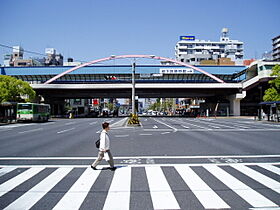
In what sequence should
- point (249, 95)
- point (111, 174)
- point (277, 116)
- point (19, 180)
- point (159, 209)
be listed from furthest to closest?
point (249, 95), point (277, 116), point (111, 174), point (19, 180), point (159, 209)

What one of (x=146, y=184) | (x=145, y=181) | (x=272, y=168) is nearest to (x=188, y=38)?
(x=272, y=168)

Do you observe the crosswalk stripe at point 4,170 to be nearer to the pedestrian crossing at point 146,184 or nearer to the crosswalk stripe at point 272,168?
the pedestrian crossing at point 146,184

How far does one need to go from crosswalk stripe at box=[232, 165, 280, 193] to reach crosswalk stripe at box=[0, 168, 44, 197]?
6509 mm

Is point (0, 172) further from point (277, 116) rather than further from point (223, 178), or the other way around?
point (277, 116)

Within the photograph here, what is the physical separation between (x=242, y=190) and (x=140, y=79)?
56036 millimetres

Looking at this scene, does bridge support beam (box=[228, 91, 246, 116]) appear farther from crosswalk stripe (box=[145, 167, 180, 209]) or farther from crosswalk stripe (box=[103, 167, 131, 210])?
crosswalk stripe (box=[103, 167, 131, 210])

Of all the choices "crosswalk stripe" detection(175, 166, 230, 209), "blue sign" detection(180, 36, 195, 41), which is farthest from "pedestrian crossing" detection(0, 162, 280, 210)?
"blue sign" detection(180, 36, 195, 41)

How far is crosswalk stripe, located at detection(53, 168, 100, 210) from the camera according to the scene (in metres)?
5.07

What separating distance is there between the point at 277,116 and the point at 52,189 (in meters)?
36.8

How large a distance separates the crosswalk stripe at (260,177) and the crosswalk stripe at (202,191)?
156 cm

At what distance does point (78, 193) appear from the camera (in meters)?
5.77

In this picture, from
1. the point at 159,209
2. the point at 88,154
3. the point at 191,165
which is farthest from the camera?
the point at 88,154

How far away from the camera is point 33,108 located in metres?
35.7

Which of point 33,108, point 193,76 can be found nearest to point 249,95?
point 193,76
